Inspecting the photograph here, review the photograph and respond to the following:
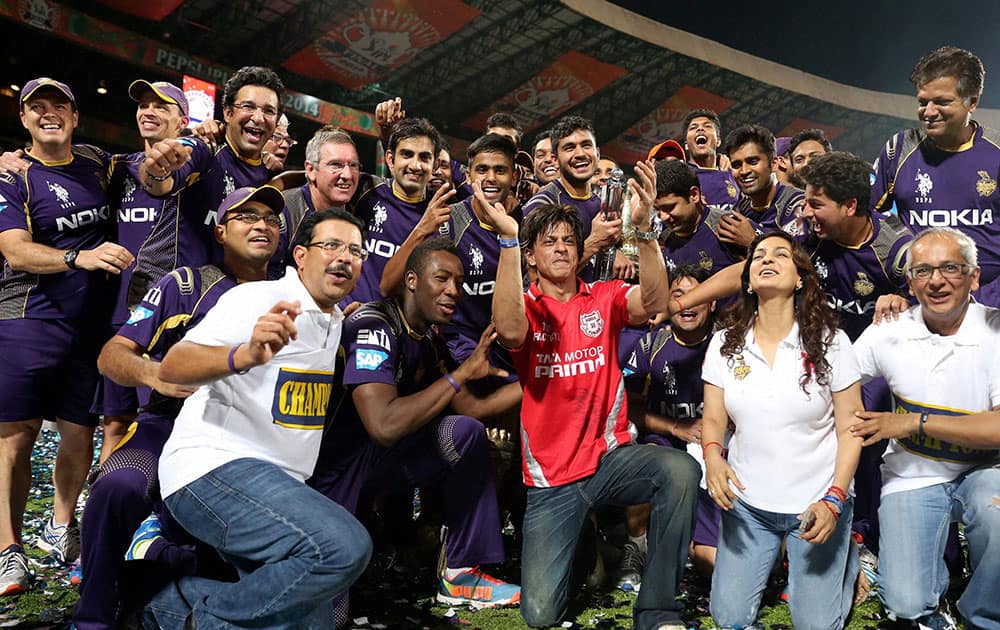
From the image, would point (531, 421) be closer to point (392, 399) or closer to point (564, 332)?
point (564, 332)

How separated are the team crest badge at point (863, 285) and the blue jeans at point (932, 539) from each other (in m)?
1.34

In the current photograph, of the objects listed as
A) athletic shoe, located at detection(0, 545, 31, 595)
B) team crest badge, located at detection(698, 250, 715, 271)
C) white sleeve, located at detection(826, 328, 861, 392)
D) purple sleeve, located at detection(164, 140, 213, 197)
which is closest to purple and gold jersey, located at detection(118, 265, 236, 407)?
purple sleeve, located at detection(164, 140, 213, 197)

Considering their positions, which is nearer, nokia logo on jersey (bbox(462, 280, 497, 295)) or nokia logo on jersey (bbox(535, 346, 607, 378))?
nokia logo on jersey (bbox(535, 346, 607, 378))

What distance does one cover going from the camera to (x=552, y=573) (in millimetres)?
4012

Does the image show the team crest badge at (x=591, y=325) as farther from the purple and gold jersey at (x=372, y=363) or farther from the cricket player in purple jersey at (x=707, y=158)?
the cricket player in purple jersey at (x=707, y=158)

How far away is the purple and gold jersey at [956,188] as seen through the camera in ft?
16.4

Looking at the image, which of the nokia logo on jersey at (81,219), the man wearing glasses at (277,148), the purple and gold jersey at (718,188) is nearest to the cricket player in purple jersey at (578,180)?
the purple and gold jersey at (718,188)

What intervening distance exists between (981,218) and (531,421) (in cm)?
326

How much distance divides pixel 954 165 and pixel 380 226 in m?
3.81

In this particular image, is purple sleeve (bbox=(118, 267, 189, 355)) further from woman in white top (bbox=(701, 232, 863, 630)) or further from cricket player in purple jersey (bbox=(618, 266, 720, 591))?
cricket player in purple jersey (bbox=(618, 266, 720, 591))

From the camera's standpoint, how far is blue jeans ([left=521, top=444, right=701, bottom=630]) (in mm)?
3709

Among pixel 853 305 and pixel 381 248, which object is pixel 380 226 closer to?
pixel 381 248

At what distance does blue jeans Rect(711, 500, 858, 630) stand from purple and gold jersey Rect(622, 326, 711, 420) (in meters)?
1.10

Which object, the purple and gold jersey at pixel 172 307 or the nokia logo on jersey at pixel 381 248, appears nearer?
the purple and gold jersey at pixel 172 307
